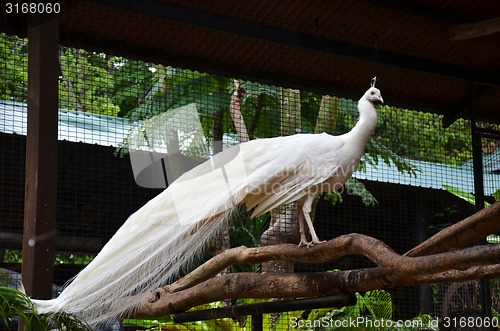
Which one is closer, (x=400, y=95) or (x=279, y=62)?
(x=279, y=62)

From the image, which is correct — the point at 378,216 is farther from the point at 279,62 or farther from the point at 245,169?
the point at 245,169

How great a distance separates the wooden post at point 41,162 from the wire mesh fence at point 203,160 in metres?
1.22

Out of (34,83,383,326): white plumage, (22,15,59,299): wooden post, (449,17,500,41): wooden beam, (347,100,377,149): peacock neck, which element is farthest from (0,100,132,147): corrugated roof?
(449,17,500,41): wooden beam

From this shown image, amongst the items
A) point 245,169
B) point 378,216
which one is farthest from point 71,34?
point 378,216

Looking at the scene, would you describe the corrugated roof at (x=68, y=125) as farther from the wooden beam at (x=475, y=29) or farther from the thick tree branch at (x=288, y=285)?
the wooden beam at (x=475, y=29)

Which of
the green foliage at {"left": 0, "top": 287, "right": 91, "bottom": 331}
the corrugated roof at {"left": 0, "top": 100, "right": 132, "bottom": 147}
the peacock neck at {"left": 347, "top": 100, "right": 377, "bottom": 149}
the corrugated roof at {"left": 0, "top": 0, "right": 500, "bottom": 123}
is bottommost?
the green foliage at {"left": 0, "top": 287, "right": 91, "bottom": 331}

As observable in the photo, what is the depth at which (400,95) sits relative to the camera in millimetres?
5062

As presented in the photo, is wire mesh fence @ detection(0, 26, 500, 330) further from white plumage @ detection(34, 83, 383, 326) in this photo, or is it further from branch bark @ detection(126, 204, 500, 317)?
branch bark @ detection(126, 204, 500, 317)

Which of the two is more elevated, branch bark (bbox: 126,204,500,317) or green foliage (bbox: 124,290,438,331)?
branch bark (bbox: 126,204,500,317)

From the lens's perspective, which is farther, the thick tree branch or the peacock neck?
the peacock neck

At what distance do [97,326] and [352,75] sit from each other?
2.48m

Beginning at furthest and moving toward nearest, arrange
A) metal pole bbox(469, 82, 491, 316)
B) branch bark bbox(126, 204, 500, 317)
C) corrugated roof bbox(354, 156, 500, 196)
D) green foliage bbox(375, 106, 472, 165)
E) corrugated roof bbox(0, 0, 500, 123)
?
1. green foliage bbox(375, 106, 472, 165)
2. corrugated roof bbox(354, 156, 500, 196)
3. metal pole bbox(469, 82, 491, 316)
4. corrugated roof bbox(0, 0, 500, 123)
5. branch bark bbox(126, 204, 500, 317)

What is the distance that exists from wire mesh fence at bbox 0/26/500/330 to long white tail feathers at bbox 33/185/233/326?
37.8 inches

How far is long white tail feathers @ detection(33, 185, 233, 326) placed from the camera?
303 centimetres
